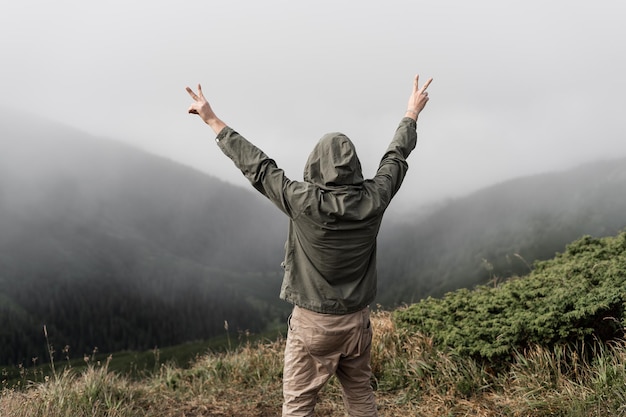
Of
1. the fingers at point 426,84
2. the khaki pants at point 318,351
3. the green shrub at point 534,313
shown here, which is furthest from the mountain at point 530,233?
the khaki pants at point 318,351

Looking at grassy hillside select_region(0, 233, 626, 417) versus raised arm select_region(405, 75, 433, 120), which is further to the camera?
grassy hillside select_region(0, 233, 626, 417)

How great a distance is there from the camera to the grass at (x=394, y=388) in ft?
16.1

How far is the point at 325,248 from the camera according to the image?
3.64 metres

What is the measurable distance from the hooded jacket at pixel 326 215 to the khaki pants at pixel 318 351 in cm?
10

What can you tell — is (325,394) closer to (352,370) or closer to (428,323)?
(428,323)

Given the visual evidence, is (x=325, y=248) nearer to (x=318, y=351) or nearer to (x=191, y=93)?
(x=318, y=351)

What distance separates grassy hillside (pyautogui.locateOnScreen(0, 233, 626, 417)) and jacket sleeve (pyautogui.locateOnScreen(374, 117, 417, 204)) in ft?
8.42

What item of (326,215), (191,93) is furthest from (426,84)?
(191,93)

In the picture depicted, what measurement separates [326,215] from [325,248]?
257 mm

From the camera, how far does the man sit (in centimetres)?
357

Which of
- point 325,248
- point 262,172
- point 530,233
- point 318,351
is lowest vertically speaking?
point 530,233

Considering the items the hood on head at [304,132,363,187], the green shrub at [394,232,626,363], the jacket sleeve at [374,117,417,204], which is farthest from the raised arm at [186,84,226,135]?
the green shrub at [394,232,626,363]

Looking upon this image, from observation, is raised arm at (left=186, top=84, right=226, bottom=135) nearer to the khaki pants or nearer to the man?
the man

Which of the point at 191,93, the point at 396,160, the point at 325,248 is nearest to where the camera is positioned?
the point at 325,248
